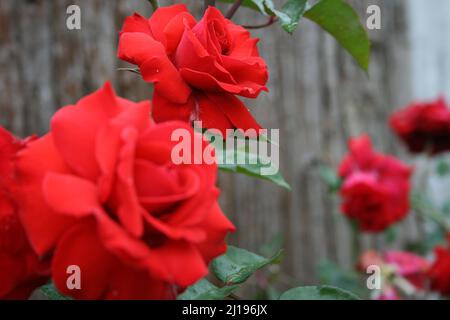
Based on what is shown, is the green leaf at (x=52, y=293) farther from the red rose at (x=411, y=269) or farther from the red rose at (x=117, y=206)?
the red rose at (x=411, y=269)

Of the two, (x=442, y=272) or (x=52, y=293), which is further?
(x=442, y=272)

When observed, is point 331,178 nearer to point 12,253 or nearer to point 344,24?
point 344,24

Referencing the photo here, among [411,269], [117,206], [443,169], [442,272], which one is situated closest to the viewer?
[117,206]

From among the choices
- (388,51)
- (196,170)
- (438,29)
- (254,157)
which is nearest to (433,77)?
(438,29)

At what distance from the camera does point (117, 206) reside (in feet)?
1.18

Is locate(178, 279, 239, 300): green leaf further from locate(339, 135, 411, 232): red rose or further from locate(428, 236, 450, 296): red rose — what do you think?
locate(339, 135, 411, 232): red rose

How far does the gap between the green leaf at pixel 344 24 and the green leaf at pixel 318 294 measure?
253 millimetres

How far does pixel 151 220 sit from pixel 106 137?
6cm

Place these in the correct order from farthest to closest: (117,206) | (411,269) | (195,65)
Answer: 1. (411,269)
2. (195,65)
3. (117,206)

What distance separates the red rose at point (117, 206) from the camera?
0.35 m

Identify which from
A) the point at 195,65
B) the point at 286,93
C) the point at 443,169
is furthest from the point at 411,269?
the point at 195,65

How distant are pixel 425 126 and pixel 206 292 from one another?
1.27 meters

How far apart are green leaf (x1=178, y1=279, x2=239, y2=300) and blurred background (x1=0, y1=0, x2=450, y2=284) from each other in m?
0.33

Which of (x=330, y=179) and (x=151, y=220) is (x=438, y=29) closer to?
(x=330, y=179)
